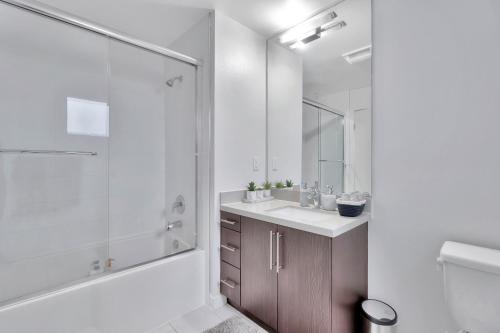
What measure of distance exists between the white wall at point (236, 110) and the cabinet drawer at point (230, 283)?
0.06 m

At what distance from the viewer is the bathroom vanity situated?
126cm

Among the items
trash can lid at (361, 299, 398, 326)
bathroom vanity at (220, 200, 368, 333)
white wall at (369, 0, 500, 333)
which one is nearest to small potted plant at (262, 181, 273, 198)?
bathroom vanity at (220, 200, 368, 333)

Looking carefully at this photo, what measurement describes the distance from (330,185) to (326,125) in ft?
1.63

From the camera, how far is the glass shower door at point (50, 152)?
69.7 inches

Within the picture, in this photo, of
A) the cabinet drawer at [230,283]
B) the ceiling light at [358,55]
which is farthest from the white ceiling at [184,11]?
the cabinet drawer at [230,283]

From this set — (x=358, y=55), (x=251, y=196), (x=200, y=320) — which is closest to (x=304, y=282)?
(x=251, y=196)

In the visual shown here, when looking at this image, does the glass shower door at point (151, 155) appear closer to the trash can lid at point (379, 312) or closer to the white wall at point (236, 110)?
the white wall at point (236, 110)

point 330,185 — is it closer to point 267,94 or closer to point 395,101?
point 395,101

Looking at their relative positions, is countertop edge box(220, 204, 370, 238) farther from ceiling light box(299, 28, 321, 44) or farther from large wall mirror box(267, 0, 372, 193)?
ceiling light box(299, 28, 321, 44)

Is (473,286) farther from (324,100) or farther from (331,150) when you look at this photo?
(324,100)

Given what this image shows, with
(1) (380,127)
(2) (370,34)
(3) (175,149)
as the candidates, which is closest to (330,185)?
(1) (380,127)

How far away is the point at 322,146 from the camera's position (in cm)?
191

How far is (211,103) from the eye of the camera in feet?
6.25

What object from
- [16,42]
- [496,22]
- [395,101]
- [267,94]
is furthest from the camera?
[267,94]
